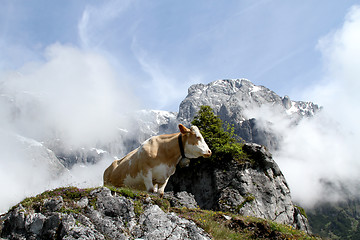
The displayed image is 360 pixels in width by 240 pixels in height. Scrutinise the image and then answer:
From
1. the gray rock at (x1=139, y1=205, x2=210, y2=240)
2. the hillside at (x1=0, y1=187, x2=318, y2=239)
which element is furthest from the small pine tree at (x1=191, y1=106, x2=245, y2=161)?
the gray rock at (x1=139, y1=205, x2=210, y2=240)

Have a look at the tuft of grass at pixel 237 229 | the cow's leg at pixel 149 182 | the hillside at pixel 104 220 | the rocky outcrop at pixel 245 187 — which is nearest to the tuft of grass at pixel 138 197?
the hillside at pixel 104 220

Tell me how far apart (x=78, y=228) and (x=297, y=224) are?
72.0 ft

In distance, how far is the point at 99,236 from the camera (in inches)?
311

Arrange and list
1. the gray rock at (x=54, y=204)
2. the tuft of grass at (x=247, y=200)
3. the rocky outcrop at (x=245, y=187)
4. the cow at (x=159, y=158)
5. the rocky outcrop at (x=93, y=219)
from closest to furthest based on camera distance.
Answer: the rocky outcrop at (x=93, y=219), the gray rock at (x=54, y=204), the cow at (x=159, y=158), the tuft of grass at (x=247, y=200), the rocky outcrop at (x=245, y=187)

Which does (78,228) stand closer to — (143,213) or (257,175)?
(143,213)

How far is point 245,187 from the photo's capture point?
23.1 meters

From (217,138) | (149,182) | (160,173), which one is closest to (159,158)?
(160,173)

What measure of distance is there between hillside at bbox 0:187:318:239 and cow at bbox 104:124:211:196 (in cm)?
181

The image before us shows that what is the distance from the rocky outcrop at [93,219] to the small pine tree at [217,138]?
1668 cm

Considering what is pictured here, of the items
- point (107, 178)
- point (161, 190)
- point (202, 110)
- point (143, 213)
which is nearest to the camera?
point (143, 213)

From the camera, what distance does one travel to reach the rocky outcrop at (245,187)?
71.5 ft

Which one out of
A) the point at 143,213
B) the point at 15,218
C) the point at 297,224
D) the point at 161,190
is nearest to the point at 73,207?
the point at 15,218

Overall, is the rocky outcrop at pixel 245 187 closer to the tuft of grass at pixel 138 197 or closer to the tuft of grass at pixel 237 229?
the tuft of grass at pixel 237 229

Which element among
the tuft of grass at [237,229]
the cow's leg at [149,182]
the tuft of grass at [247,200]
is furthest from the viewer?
the tuft of grass at [247,200]
